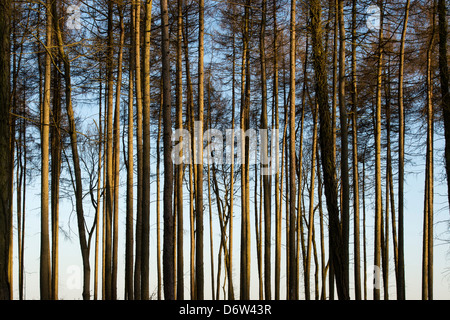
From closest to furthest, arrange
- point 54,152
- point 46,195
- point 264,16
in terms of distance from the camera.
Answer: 1. point 46,195
2. point 264,16
3. point 54,152

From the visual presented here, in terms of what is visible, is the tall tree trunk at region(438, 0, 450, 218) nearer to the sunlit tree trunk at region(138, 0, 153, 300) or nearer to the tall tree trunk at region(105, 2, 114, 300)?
the sunlit tree trunk at region(138, 0, 153, 300)

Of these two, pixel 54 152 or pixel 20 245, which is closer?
pixel 54 152

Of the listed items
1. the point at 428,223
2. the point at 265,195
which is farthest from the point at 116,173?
the point at 428,223

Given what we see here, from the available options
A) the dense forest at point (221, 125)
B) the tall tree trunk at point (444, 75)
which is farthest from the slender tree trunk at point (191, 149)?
the tall tree trunk at point (444, 75)

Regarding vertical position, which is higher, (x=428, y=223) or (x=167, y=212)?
(x=167, y=212)

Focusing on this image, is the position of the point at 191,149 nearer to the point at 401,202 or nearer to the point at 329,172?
the point at 401,202

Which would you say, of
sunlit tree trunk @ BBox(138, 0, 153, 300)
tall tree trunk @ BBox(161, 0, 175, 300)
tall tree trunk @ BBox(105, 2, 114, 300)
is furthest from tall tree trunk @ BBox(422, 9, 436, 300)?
tall tree trunk @ BBox(105, 2, 114, 300)

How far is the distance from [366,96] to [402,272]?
17.9ft

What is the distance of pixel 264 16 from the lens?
45.9ft

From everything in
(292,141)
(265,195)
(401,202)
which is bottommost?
(401,202)

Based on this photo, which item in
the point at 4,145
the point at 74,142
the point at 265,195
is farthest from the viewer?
the point at 265,195
